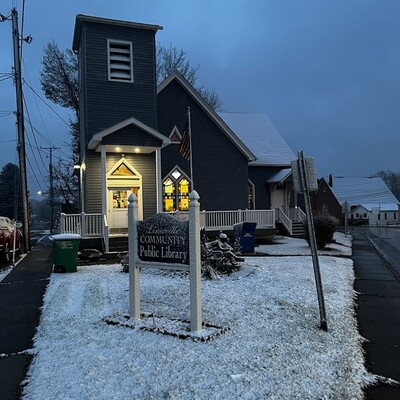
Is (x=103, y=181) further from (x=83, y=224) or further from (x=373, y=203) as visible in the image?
(x=373, y=203)

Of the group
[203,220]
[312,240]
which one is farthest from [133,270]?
[203,220]

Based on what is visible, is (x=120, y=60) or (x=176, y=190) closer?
(x=120, y=60)

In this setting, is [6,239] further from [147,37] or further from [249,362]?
[249,362]

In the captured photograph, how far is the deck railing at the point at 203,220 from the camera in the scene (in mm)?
16203

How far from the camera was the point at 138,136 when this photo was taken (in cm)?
1755

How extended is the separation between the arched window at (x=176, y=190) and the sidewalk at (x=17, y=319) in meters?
9.13

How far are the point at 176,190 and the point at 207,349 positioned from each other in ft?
54.0

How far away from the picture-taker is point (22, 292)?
30.7 feet

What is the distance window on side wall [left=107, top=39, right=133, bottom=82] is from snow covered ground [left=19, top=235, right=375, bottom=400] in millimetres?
11982

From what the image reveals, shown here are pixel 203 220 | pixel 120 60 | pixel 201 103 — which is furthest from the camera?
pixel 201 103

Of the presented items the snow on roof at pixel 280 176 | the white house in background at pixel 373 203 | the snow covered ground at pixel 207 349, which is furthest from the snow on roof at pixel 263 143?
the white house in background at pixel 373 203

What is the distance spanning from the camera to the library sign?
20.5 feet

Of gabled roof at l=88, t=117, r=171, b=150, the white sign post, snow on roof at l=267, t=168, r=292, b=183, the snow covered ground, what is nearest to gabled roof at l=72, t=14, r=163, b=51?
gabled roof at l=88, t=117, r=171, b=150

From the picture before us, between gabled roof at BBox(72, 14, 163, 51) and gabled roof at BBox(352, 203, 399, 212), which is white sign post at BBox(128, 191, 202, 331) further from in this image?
gabled roof at BBox(352, 203, 399, 212)
